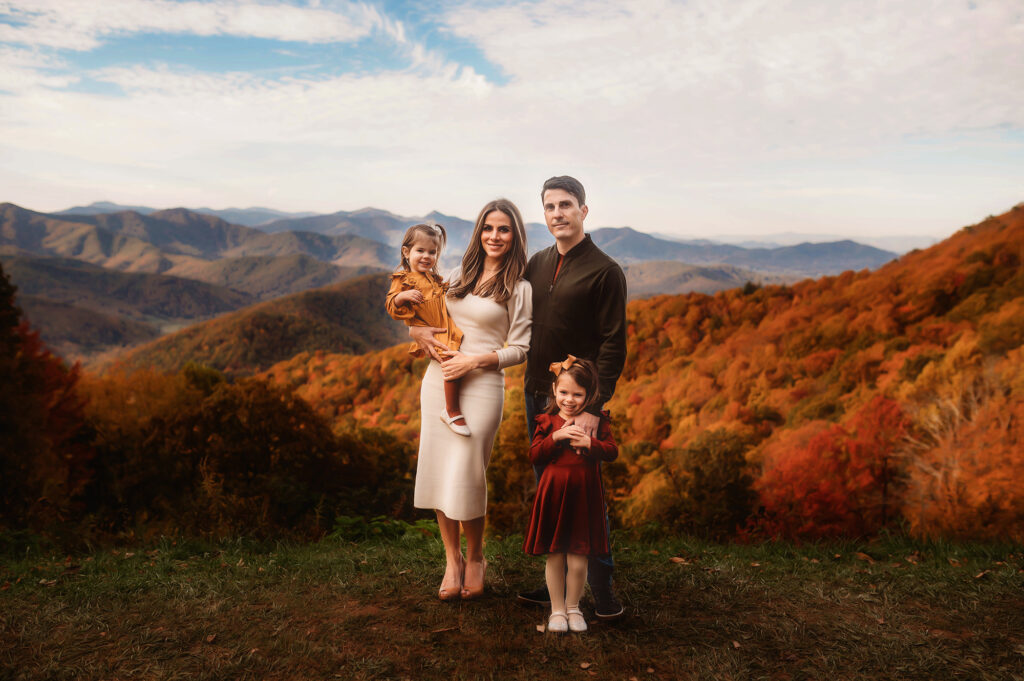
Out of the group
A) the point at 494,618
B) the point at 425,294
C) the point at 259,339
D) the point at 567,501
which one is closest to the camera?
the point at 567,501

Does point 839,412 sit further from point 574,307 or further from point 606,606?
point 574,307

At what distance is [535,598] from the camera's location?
14.0ft

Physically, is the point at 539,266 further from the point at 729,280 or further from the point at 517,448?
the point at 729,280

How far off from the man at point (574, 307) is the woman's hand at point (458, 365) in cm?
37

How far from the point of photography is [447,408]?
3992 mm

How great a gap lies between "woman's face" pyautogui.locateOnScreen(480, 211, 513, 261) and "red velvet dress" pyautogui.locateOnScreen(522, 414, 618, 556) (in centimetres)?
109

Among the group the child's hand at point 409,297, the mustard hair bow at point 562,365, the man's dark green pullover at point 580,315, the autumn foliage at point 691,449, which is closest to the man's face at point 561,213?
the man's dark green pullover at point 580,315

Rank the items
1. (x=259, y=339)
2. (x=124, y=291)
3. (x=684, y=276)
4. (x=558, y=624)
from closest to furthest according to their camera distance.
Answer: (x=558, y=624)
(x=259, y=339)
(x=684, y=276)
(x=124, y=291)

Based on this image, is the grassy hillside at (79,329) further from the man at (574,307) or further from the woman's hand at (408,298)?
the man at (574,307)

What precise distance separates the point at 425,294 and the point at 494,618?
7.18 ft

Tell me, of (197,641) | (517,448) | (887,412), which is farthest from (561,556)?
(887,412)

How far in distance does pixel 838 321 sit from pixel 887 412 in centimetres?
1252

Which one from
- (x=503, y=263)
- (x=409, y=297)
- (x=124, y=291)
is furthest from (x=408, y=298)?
(x=124, y=291)

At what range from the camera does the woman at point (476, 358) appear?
3.86 meters
